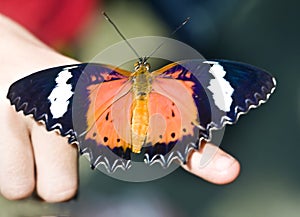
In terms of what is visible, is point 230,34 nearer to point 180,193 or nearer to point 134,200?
point 180,193

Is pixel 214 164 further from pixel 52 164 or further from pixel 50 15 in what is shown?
pixel 50 15

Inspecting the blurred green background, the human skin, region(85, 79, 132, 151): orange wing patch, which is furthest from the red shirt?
region(85, 79, 132, 151): orange wing patch

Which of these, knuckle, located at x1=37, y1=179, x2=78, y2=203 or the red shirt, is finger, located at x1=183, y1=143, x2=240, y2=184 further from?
the red shirt

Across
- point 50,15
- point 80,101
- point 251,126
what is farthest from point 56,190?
point 251,126

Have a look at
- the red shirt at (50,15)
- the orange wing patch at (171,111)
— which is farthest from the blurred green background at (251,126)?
the orange wing patch at (171,111)

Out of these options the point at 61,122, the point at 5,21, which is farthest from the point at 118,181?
the point at 61,122

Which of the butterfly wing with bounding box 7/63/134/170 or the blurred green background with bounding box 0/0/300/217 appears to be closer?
the butterfly wing with bounding box 7/63/134/170
